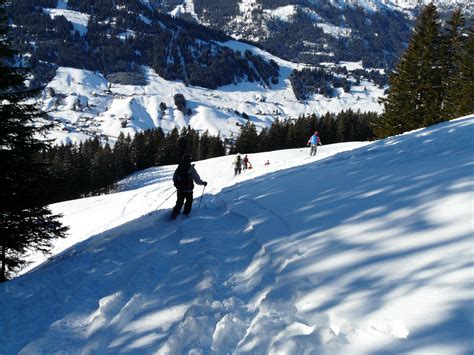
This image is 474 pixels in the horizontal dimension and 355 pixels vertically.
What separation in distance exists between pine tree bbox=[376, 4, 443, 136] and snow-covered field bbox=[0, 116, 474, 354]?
73.1 feet

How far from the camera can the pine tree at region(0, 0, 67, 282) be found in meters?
12.0

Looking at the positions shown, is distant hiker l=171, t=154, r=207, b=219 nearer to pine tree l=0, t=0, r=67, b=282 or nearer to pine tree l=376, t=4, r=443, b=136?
pine tree l=0, t=0, r=67, b=282

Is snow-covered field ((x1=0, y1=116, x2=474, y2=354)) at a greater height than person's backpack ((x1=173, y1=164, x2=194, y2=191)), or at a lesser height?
lesser

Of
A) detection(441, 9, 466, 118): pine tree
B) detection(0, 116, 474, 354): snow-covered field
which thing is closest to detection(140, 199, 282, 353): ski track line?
detection(0, 116, 474, 354): snow-covered field

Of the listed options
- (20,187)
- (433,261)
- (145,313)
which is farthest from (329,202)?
(20,187)

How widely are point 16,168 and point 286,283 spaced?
35.5 ft

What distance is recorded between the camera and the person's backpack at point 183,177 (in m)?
10.3

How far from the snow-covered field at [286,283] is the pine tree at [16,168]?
17.0ft

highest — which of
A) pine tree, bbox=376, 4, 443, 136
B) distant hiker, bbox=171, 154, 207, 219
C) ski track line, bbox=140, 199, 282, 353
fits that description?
pine tree, bbox=376, 4, 443, 136

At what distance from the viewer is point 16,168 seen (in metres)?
12.2

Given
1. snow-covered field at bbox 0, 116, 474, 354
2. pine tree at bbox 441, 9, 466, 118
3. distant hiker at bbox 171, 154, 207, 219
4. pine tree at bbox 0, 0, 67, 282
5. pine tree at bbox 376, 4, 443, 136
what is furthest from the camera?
pine tree at bbox 441, 9, 466, 118

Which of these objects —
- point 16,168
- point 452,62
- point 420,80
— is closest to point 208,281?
point 16,168

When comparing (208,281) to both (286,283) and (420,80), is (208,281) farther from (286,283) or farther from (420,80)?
(420,80)

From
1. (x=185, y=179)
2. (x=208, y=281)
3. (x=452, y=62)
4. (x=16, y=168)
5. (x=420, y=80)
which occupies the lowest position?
(x=208, y=281)
